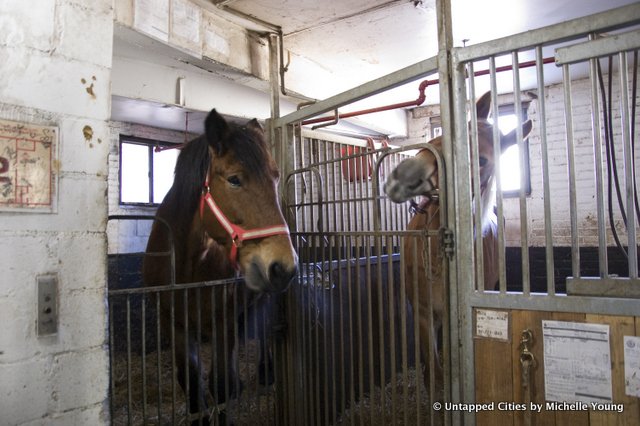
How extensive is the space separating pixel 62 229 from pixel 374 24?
2909 millimetres

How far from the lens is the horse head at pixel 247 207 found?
173 centimetres

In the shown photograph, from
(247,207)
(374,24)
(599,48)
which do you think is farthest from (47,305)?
(374,24)

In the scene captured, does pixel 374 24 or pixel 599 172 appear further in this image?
pixel 374 24

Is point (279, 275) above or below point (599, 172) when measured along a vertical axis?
below

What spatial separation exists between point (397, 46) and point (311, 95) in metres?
0.92

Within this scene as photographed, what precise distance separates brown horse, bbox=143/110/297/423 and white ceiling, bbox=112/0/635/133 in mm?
1301

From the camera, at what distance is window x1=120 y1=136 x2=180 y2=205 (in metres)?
5.29

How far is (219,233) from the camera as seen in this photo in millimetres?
1952

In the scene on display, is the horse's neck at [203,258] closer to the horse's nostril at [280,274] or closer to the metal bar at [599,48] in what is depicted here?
the horse's nostril at [280,274]

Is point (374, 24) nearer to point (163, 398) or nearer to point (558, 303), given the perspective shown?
point (558, 303)

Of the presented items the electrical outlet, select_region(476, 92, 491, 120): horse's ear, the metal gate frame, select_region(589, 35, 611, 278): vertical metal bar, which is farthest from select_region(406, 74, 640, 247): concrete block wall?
the electrical outlet

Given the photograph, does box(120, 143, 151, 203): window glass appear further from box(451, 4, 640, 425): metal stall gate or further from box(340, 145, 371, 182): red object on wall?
box(451, 4, 640, 425): metal stall gate

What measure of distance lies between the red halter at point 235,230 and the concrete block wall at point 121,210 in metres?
3.36

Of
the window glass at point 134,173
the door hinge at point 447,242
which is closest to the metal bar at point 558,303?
the door hinge at point 447,242
